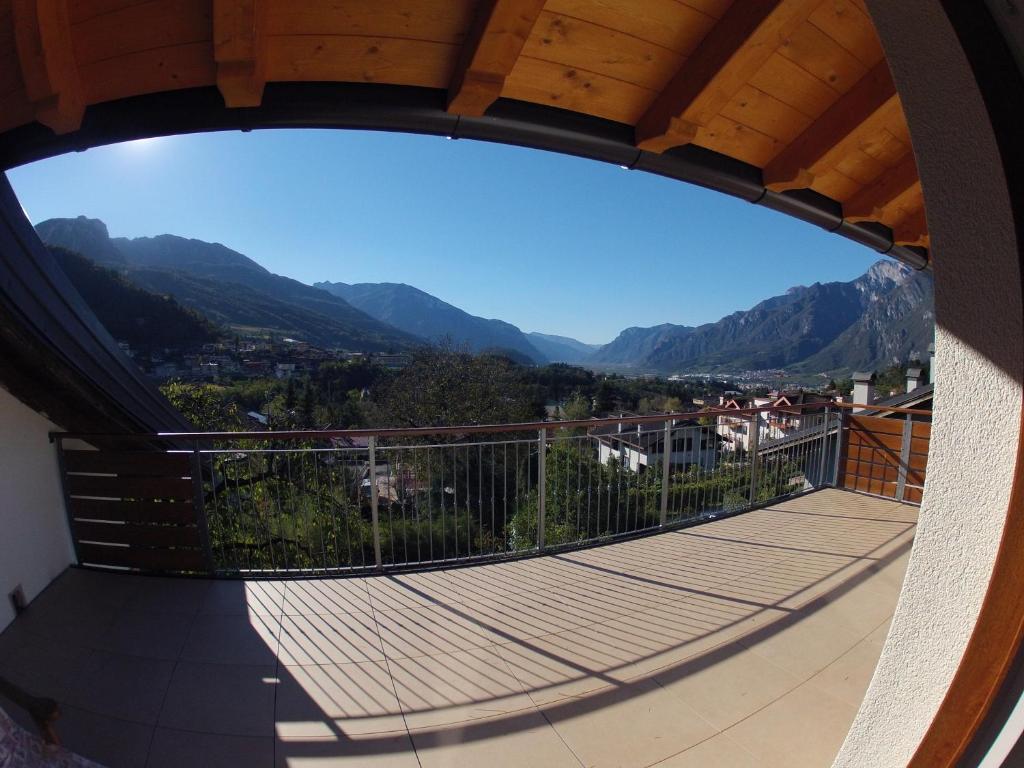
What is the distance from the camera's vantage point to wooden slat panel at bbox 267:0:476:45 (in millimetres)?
1566

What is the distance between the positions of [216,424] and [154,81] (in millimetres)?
15420

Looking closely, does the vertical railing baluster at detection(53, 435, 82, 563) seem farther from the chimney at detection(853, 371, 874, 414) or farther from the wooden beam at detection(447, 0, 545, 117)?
the chimney at detection(853, 371, 874, 414)

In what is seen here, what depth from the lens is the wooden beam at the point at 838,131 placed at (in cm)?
207

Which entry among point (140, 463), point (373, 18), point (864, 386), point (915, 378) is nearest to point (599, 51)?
point (373, 18)

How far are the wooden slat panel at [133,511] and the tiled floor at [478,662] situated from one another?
1.45 feet

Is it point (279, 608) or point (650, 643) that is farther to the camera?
point (279, 608)

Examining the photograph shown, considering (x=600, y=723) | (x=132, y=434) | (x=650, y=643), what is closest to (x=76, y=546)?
(x=132, y=434)

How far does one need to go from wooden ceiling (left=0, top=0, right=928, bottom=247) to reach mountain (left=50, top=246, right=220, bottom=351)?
2608cm

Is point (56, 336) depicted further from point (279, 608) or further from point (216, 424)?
point (216, 424)

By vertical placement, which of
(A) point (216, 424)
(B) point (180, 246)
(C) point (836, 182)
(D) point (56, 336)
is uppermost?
(B) point (180, 246)

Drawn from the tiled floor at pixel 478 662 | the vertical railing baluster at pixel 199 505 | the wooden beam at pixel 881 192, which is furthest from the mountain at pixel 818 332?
the vertical railing baluster at pixel 199 505

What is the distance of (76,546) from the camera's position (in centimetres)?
323

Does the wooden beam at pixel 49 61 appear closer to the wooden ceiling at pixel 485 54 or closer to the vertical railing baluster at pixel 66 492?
the wooden ceiling at pixel 485 54

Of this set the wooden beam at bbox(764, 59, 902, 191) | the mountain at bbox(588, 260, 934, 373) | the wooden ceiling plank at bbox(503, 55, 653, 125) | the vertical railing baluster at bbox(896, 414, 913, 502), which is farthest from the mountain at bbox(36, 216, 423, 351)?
the mountain at bbox(588, 260, 934, 373)
